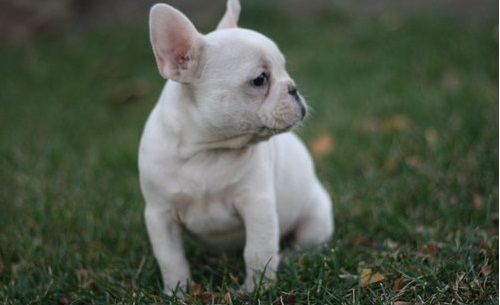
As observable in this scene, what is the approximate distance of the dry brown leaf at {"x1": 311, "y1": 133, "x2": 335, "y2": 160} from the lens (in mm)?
4824

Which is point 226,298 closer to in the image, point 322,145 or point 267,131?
point 267,131

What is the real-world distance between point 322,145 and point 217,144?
2.25 metres

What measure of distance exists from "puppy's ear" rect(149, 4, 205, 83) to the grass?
817 mm

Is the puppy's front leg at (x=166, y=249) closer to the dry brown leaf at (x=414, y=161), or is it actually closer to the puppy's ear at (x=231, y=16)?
the puppy's ear at (x=231, y=16)

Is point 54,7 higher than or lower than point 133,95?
higher

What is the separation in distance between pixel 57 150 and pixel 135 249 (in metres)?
1.91

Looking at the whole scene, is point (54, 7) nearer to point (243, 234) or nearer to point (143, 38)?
point (143, 38)

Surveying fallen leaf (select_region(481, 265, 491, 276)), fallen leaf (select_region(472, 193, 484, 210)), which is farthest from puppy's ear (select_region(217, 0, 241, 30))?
fallen leaf (select_region(472, 193, 484, 210))

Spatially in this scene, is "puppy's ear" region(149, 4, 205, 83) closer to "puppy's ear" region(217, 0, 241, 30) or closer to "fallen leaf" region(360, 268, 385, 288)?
"puppy's ear" region(217, 0, 241, 30)

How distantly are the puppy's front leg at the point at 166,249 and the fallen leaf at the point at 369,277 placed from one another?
686mm

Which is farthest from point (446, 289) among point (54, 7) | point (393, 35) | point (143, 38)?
point (54, 7)

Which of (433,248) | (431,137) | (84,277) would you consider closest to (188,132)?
(84,277)

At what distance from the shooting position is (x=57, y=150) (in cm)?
509

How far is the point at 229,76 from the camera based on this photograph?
257 cm
